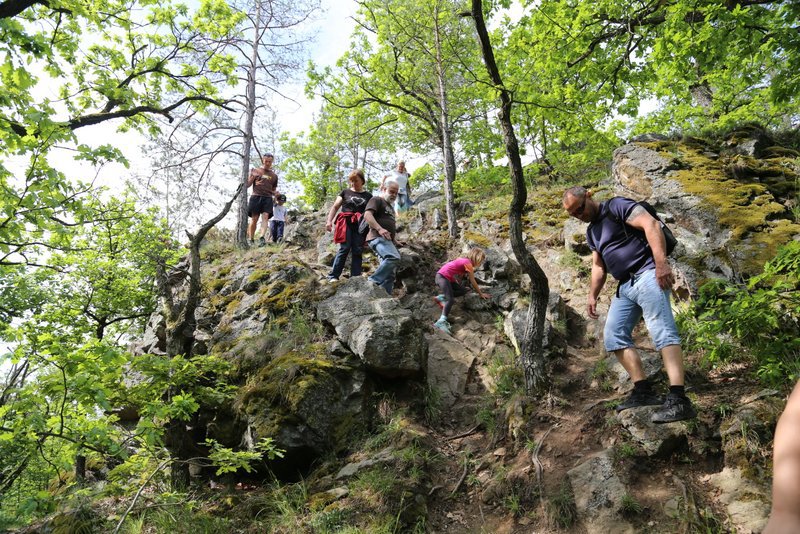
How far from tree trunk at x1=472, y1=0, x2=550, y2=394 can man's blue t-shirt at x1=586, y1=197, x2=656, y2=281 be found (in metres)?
1.20

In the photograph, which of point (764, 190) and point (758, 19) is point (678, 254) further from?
point (758, 19)

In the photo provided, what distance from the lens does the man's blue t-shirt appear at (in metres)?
4.17

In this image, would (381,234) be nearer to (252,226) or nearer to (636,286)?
(636,286)

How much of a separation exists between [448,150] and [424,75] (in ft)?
10.6

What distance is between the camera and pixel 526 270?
5719 millimetres

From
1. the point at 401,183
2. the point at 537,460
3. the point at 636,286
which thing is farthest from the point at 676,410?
the point at 401,183

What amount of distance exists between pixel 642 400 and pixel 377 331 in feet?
10.7

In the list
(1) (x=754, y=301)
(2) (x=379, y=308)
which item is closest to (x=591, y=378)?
(1) (x=754, y=301)

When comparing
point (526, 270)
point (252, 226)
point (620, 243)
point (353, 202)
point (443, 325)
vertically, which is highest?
point (252, 226)

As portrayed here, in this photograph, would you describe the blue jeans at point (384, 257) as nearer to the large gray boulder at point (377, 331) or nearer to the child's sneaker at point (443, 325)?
the large gray boulder at point (377, 331)

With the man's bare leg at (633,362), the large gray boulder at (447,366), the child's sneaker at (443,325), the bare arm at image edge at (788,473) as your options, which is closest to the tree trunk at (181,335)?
the large gray boulder at (447,366)

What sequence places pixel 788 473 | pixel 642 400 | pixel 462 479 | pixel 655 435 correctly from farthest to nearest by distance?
pixel 462 479, pixel 642 400, pixel 655 435, pixel 788 473

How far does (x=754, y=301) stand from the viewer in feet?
13.0

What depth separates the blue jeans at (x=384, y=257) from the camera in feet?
24.1
